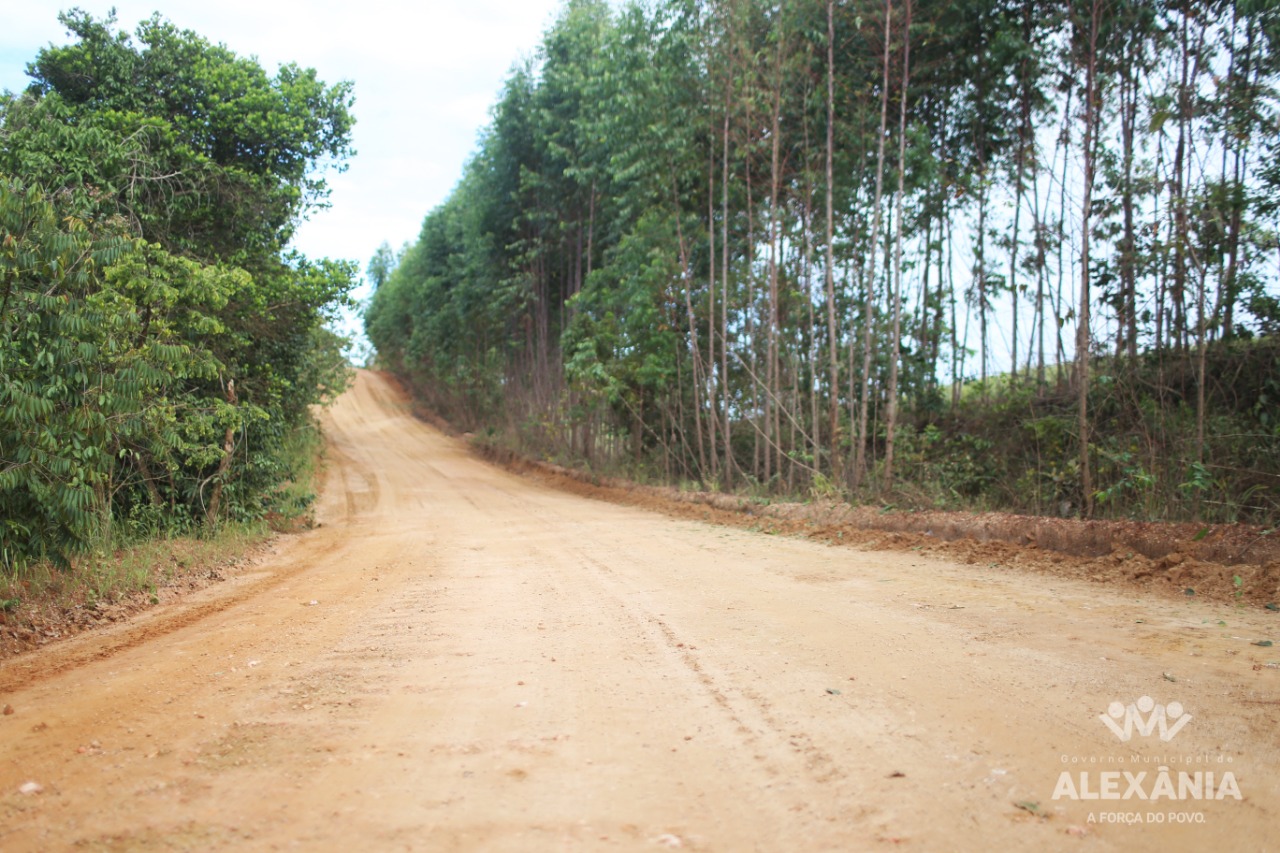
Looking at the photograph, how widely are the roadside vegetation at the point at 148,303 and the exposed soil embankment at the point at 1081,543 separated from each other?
8.08 m

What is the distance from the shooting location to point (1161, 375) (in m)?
13.9

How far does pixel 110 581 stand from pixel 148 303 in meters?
2.75

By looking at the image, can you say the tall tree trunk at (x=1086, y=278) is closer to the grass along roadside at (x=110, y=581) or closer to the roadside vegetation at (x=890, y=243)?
the roadside vegetation at (x=890, y=243)

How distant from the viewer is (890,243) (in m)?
18.4

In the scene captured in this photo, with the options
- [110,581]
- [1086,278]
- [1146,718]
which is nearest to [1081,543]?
[1086,278]

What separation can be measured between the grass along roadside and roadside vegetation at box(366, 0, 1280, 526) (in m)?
9.62

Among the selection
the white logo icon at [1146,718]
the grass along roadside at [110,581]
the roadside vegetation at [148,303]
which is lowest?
the grass along roadside at [110,581]

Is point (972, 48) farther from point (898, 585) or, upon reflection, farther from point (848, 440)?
point (898, 585)

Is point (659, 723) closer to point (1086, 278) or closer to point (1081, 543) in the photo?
point (1081, 543)

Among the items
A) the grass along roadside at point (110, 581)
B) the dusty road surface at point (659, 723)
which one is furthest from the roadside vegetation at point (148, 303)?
the dusty road surface at point (659, 723)

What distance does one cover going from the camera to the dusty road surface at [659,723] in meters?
3.02

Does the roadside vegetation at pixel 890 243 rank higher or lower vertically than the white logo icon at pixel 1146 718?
higher

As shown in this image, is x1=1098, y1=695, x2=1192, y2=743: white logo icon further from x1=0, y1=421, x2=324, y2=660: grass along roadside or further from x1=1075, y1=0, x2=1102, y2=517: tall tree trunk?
x1=1075, y1=0, x2=1102, y2=517: tall tree trunk

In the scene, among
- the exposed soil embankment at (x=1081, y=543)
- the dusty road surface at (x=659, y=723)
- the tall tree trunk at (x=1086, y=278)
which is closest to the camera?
the dusty road surface at (x=659, y=723)
